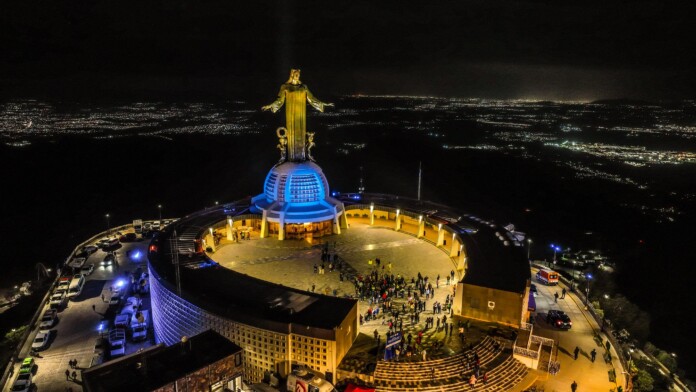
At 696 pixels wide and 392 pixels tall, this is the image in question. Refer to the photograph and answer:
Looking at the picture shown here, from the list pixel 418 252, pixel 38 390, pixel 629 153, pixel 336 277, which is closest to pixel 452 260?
pixel 418 252

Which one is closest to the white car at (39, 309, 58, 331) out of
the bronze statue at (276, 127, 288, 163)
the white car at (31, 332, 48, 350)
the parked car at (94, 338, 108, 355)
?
the white car at (31, 332, 48, 350)

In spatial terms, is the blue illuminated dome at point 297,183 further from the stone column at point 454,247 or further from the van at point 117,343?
the van at point 117,343

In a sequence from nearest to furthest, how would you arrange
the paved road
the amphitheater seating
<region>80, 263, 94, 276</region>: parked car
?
the amphitheater seating
the paved road
<region>80, 263, 94, 276</region>: parked car

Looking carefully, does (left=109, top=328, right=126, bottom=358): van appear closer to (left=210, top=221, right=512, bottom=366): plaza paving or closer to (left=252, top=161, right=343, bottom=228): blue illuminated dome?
(left=210, top=221, right=512, bottom=366): plaza paving

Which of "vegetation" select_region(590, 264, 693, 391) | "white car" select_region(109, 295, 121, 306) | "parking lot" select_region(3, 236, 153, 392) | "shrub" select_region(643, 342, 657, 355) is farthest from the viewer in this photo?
"white car" select_region(109, 295, 121, 306)

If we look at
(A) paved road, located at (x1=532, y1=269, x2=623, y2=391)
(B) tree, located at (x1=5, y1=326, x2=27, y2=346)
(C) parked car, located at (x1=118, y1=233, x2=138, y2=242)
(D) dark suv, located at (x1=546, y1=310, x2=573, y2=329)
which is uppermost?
(D) dark suv, located at (x1=546, y1=310, x2=573, y2=329)

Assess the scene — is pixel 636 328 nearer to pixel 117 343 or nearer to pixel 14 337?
pixel 117 343

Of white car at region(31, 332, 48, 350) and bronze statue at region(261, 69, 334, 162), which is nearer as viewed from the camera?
white car at region(31, 332, 48, 350)

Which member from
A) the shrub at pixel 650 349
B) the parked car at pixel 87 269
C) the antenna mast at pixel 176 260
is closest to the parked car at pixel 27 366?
the antenna mast at pixel 176 260

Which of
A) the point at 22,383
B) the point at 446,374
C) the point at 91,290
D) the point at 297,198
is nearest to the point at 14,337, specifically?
the point at 91,290
